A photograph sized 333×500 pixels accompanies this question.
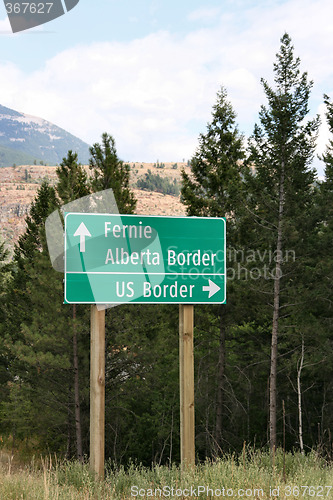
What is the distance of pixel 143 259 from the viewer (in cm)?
626

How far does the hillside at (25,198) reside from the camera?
124 meters

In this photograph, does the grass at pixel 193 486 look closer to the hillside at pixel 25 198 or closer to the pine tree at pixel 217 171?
the pine tree at pixel 217 171

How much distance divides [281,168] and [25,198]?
139 m

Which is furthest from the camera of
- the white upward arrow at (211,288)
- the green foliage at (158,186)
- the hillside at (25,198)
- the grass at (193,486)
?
the green foliage at (158,186)

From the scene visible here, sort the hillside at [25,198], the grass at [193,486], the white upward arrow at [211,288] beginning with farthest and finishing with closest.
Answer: the hillside at [25,198]
the white upward arrow at [211,288]
the grass at [193,486]

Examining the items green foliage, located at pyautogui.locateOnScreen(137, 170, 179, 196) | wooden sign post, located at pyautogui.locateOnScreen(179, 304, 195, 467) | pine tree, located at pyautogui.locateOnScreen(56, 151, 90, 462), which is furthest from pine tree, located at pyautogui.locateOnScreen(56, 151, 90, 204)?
green foliage, located at pyautogui.locateOnScreen(137, 170, 179, 196)

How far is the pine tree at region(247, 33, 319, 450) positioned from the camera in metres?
15.3

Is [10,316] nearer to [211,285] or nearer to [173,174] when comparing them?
[211,285]

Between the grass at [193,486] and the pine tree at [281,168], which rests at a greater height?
the pine tree at [281,168]

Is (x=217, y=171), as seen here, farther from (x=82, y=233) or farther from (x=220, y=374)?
(x=82, y=233)

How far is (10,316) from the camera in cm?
2591

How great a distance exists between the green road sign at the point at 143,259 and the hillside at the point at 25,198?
9400cm

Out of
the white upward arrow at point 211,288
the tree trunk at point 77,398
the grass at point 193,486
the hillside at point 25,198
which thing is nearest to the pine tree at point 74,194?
the tree trunk at point 77,398

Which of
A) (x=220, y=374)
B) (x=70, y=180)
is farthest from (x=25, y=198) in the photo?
(x=220, y=374)
